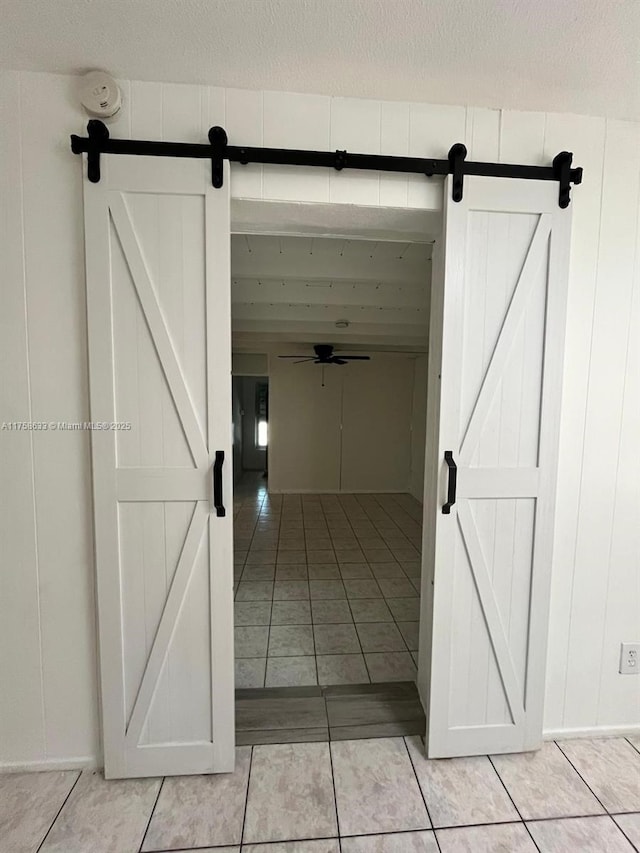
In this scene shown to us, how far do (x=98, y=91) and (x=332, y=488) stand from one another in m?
5.48

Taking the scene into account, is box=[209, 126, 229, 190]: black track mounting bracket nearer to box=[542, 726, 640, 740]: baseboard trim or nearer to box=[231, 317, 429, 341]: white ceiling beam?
box=[542, 726, 640, 740]: baseboard trim

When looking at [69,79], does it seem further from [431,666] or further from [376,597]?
[376,597]

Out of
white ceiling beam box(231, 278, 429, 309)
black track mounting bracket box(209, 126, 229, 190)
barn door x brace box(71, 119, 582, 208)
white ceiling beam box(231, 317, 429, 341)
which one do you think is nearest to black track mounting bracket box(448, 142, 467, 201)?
barn door x brace box(71, 119, 582, 208)

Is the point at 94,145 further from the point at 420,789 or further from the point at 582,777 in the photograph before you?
the point at 582,777

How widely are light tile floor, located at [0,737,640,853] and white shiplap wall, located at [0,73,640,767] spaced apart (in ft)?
0.59

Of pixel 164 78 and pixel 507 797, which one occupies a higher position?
pixel 164 78

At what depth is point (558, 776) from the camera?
1462 millimetres

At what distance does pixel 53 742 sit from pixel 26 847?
0.30 metres

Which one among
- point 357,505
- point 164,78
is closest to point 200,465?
point 164,78

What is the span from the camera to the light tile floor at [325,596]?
81.8 inches

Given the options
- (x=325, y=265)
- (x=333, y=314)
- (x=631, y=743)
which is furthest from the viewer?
(x=333, y=314)

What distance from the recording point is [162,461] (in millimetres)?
1393

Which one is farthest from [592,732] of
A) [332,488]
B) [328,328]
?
[332,488]

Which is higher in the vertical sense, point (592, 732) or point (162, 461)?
point (162, 461)
